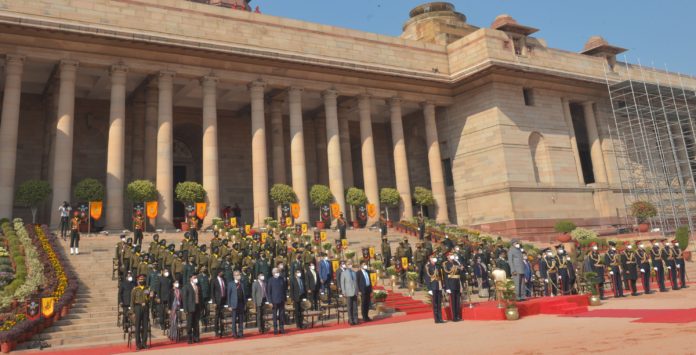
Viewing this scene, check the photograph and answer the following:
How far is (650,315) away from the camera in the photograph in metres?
10.7

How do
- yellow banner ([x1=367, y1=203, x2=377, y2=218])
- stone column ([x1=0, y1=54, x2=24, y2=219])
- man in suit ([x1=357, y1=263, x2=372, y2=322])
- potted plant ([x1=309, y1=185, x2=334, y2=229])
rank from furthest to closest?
1. yellow banner ([x1=367, y1=203, x2=377, y2=218])
2. potted plant ([x1=309, y1=185, x2=334, y2=229])
3. stone column ([x1=0, y1=54, x2=24, y2=219])
4. man in suit ([x1=357, y1=263, x2=372, y2=322])

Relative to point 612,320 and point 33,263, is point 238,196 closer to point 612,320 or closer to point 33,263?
point 33,263

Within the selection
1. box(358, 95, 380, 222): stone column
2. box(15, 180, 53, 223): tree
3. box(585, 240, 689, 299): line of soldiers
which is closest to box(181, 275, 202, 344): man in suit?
box(585, 240, 689, 299): line of soldiers

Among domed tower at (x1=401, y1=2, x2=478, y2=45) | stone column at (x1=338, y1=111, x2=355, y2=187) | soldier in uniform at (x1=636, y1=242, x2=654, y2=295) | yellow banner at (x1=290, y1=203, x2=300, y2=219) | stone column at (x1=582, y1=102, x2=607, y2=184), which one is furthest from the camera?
domed tower at (x1=401, y1=2, x2=478, y2=45)

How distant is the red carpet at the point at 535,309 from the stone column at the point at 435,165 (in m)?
20.2

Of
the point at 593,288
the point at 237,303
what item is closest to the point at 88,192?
the point at 237,303

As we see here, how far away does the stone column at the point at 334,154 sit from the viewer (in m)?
31.2

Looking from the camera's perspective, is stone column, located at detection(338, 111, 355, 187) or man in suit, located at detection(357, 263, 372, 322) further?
stone column, located at detection(338, 111, 355, 187)

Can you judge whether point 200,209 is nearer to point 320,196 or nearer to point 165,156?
point 165,156

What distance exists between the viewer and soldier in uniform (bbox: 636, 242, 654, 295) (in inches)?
697

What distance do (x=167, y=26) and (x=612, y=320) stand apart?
2559 cm

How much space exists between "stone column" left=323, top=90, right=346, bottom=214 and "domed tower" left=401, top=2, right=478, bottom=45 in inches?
439

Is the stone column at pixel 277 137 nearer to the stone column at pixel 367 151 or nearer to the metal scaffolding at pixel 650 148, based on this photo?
the stone column at pixel 367 151

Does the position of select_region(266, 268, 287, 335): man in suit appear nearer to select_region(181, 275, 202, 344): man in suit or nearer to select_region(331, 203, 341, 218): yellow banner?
select_region(181, 275, 202, 344): man in suit
